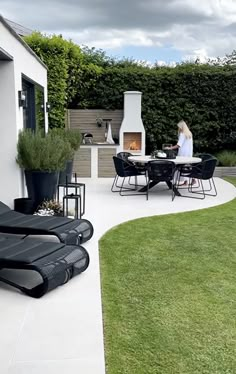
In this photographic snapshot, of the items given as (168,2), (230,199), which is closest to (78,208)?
(230,199)

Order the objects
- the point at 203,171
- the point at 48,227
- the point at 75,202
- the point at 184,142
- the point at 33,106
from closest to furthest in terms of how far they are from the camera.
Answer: the point at 48,227 → the point at 75,202 → the point at 203,171 → the point at 33,106 → the point at 184,142

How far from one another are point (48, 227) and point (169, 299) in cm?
174

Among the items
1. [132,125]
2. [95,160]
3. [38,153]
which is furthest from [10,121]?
[132,125]

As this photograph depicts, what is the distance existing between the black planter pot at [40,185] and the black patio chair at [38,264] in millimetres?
1990

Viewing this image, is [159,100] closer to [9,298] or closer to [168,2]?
[168,2]

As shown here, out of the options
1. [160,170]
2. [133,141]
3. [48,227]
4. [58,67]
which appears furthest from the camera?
[133,141]

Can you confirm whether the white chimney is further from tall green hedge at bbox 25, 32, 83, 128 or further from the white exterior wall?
the white exterior wall

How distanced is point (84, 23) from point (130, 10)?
1.70 meters

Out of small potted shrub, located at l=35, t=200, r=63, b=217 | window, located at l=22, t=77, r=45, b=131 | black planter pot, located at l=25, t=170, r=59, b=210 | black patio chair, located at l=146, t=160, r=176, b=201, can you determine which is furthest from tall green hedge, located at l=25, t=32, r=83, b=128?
small potted shrub, located at l=35, t=200, r=63, b=217

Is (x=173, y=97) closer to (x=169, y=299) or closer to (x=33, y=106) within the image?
(x=33, y=106)

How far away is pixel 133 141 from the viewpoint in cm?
1183

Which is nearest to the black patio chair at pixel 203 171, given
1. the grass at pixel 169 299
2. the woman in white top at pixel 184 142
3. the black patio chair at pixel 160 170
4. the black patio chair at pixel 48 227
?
A: the black patio chair at pixel 160 170

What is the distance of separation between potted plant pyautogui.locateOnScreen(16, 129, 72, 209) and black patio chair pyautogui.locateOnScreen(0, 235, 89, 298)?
6.73 ft

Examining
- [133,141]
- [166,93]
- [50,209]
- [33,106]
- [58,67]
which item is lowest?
[50,209]
